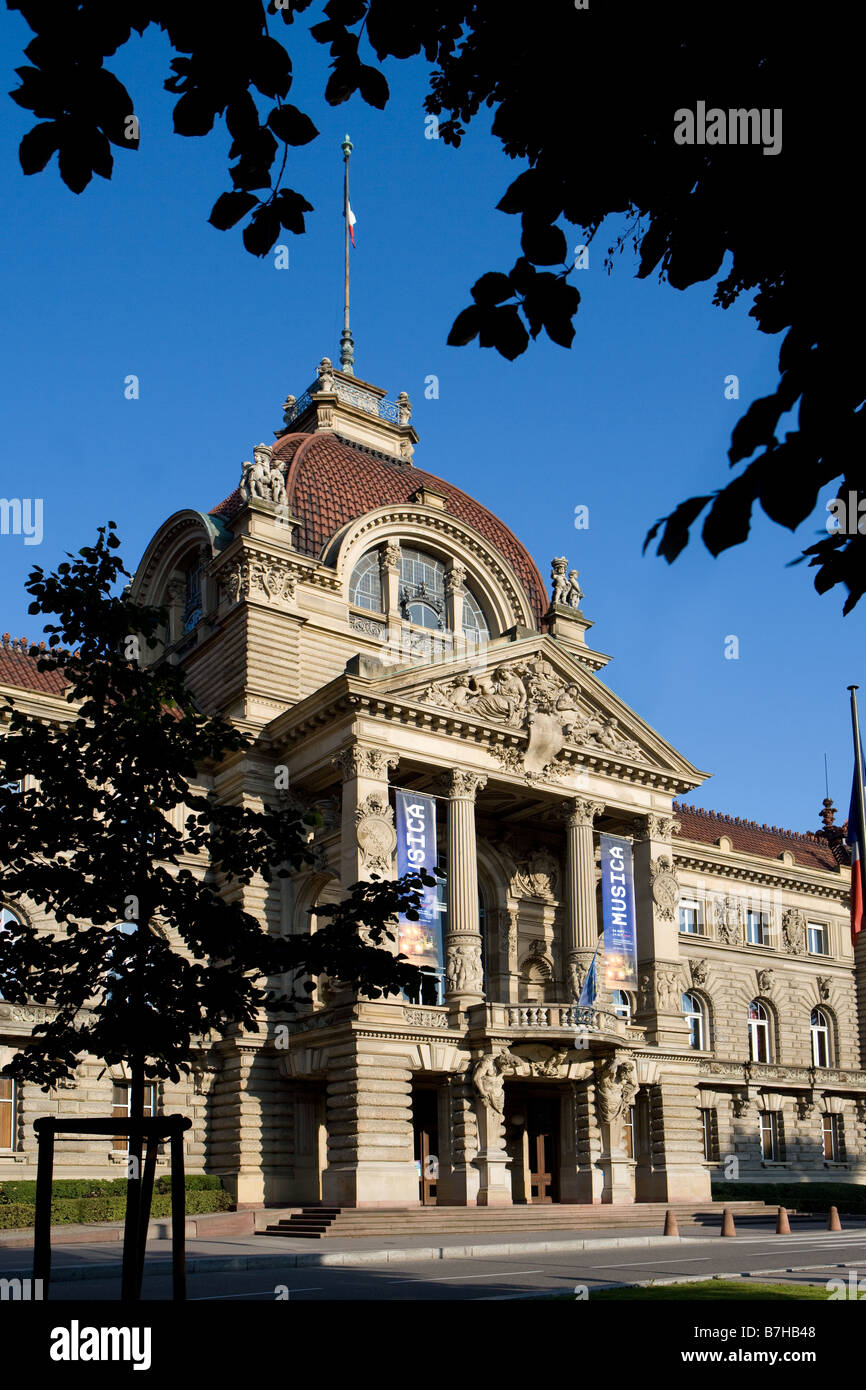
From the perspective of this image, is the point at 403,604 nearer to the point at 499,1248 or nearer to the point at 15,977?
the point at 499,1248

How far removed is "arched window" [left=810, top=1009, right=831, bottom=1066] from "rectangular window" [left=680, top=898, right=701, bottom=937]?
869 cm

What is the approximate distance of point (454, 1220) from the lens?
107ft

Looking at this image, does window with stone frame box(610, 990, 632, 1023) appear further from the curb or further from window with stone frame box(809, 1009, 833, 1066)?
the curb

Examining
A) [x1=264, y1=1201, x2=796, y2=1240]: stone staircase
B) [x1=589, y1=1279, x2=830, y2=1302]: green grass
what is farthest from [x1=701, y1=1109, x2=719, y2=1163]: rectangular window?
[x1=589, y1=1279, x2=830, y2=1302]: green grass

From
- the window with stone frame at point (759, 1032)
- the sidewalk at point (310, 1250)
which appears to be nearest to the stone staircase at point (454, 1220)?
the sidewalk at point (310, 1250)

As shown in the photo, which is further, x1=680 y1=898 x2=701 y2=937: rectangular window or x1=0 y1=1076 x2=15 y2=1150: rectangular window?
x1=680 y1=898 x2=701 y2=937: rectangular window

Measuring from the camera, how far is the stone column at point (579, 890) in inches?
1606

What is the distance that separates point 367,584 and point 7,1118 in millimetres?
21415

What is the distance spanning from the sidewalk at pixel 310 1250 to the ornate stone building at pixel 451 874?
4.06m

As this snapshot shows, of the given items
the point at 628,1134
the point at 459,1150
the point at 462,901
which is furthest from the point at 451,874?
the point at 628,1134

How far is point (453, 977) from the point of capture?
124 feet

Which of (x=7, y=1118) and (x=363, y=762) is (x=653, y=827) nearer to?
(x=363, y=762)

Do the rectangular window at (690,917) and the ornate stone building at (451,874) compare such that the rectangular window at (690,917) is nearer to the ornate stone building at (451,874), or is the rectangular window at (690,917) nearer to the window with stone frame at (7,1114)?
the ornate stone building at (451,874)

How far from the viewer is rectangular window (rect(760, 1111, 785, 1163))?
175 feet
